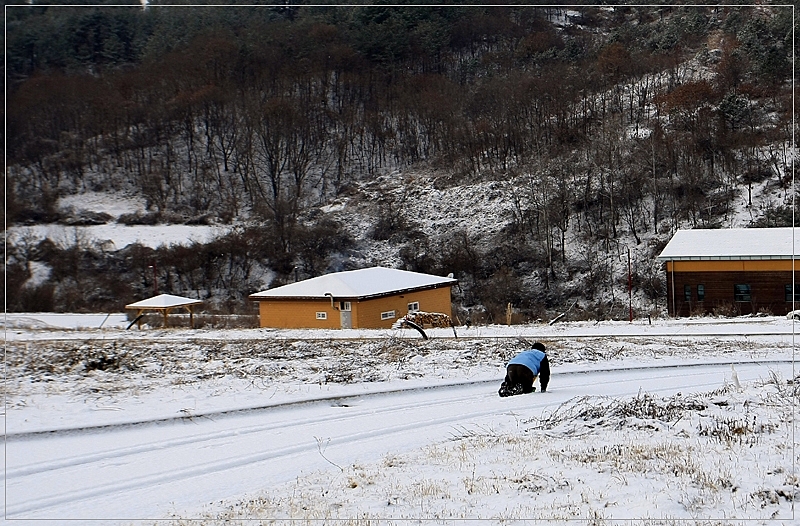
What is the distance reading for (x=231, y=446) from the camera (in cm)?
997

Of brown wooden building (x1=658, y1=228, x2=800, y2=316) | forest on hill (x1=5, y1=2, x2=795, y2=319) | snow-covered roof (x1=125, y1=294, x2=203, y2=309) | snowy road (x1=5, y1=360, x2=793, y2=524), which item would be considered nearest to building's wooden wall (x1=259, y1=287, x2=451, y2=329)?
snow-covered roof (x1=125, y1=294, x2=203, y2=309)

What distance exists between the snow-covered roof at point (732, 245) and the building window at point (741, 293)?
1.39m

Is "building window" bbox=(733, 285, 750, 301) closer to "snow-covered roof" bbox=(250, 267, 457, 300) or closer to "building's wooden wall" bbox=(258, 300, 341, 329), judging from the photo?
"snow-covered roof" bbox=(250, 267, 457, 300)

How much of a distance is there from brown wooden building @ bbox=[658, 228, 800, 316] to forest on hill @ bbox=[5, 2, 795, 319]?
851cm

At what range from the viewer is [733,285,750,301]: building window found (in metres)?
36.6

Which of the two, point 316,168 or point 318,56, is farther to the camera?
point 318,56

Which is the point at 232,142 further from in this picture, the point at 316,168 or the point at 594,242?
the point at 594,242

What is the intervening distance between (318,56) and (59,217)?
240 ft

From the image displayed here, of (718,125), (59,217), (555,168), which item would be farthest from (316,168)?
(59,217)

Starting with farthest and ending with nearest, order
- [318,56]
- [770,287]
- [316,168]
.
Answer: [318,56] < [316,168] < [770,287]

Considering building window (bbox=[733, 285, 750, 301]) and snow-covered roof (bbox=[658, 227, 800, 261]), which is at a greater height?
snow-covered roof (bbox=[658, 227, 800, 261])

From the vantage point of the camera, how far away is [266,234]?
5872 cm

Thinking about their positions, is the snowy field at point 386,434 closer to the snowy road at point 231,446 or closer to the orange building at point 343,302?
the snowy road at point 231,446

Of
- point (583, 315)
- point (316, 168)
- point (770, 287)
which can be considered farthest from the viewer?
point (316, 168)
